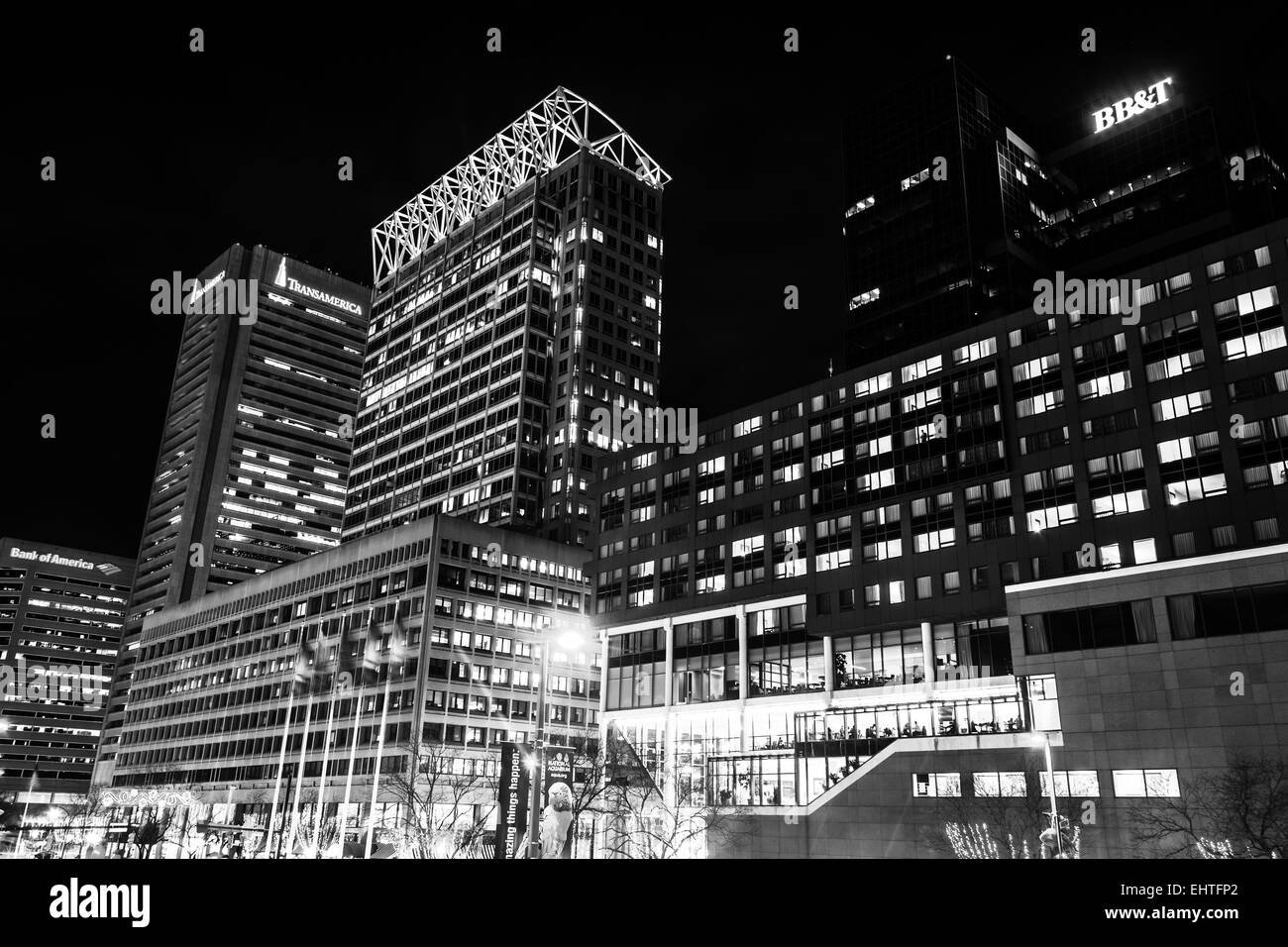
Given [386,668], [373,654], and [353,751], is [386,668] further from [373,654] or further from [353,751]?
[353,751]

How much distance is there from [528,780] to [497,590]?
318 feet

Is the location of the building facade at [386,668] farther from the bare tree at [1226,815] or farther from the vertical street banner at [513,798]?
the bare tree at [1226,815]

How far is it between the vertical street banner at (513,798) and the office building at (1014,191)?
13436 centimetres

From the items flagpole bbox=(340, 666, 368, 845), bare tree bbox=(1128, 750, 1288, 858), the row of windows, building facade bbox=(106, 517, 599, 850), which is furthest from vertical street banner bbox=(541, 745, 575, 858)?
flagpole bbox=(340, 666, 368, 845)

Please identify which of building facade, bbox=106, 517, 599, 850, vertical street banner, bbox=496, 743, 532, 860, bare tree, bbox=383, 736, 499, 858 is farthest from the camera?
building facade, bbox=106, 517, 599, 850

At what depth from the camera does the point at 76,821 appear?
161500 millimetres

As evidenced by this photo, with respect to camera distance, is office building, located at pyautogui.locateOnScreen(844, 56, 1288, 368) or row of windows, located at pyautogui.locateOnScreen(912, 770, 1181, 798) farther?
office building, located at pyautogui.locateOnScreen(844, 56, 1288, 368)

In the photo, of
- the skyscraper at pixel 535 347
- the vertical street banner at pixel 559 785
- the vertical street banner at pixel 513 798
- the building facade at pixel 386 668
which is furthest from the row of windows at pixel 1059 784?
the skyscraper at pixel 535 347

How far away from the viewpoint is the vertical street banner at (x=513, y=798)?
3697cm

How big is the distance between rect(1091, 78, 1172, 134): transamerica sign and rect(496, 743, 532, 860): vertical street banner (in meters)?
172

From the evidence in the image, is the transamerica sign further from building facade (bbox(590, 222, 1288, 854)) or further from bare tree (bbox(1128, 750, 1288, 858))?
bare tree (bbox(1128, 750, 1288, 858))

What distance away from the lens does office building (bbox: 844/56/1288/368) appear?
499 ft

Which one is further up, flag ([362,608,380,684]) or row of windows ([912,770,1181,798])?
flag ([362,608,380,684])
